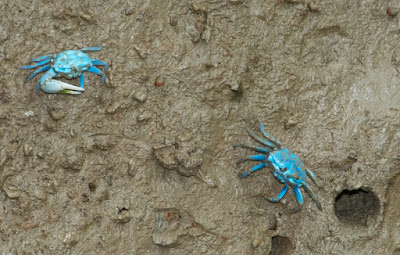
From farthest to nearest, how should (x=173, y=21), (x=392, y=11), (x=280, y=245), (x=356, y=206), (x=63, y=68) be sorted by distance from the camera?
(x=356, y=206)
(x=280, y=245)
(x=392, y=11)
(x=173, y=21)
(x=63, y=68)

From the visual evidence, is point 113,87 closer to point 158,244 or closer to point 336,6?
point 158,244

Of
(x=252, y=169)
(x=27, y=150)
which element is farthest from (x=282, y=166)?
(x=27, y=150)

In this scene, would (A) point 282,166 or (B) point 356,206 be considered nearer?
(A) point 282,166

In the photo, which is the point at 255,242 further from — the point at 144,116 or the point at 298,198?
the point at 144,116

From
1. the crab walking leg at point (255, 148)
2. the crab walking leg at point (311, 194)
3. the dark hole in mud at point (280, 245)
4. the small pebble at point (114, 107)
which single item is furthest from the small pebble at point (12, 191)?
the crab walking leg at point (311, 194)

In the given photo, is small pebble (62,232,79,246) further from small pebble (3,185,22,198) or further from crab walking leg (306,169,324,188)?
crab walking leg (306,169,324,188)

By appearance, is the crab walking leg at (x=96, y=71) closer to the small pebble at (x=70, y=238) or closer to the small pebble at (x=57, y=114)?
the small pebble at (x=57, y=114)
